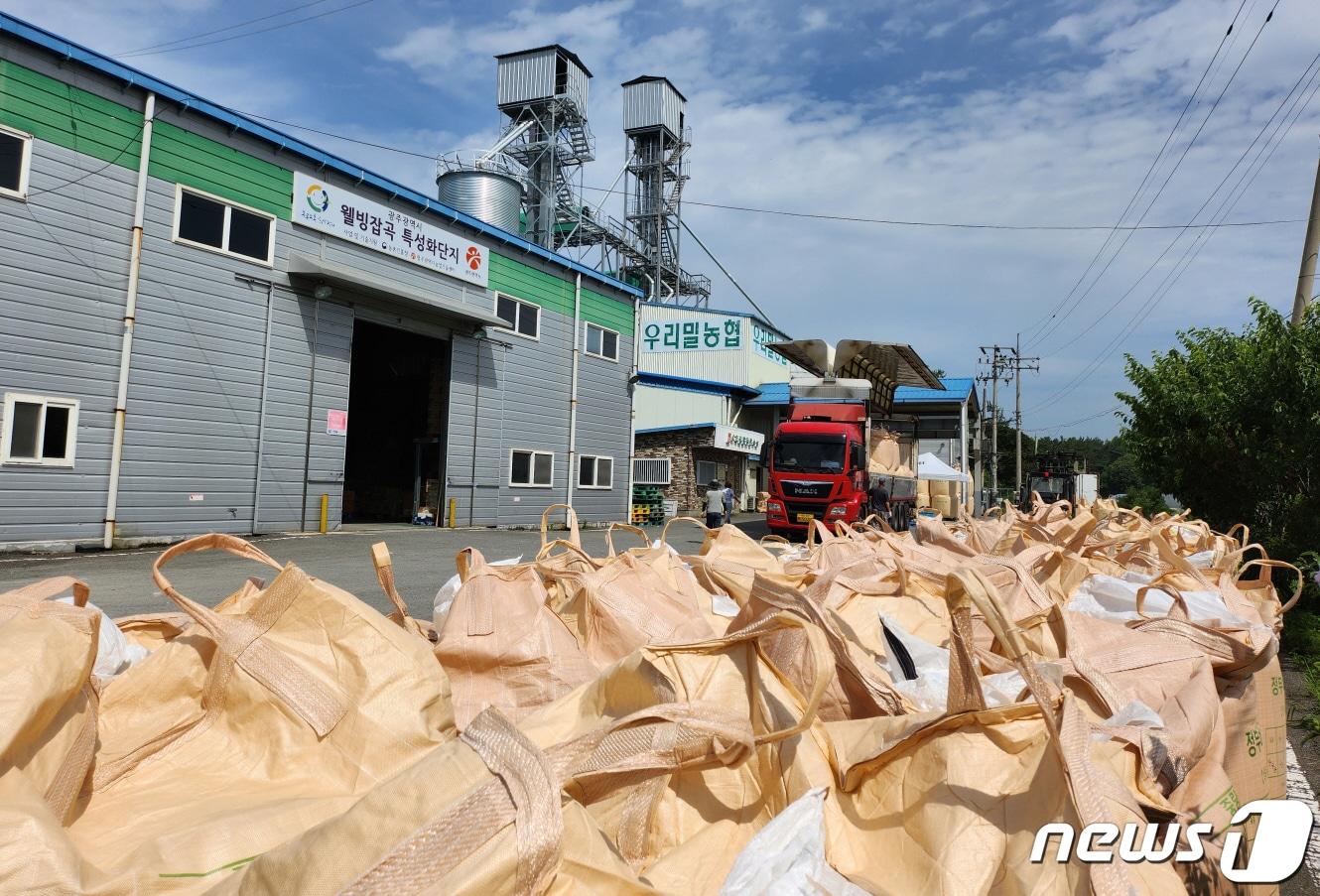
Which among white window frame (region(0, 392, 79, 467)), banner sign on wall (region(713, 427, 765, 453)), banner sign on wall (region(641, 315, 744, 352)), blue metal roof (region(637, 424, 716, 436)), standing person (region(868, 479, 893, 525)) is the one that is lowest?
standing person (region(868, 479, 893, 525))

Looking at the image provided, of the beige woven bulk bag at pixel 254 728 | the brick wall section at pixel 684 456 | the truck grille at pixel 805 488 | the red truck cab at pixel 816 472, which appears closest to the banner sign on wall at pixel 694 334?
the brick wall section at pixel 684 456

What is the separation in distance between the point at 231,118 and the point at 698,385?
70.9ft

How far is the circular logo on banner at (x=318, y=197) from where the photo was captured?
14953 millimetres

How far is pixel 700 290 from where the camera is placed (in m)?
44.8

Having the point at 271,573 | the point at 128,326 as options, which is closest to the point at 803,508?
the point at 128,326

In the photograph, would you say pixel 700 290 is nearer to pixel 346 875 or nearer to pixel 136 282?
pixel 136 282

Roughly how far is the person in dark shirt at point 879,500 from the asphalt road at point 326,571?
17.1ft

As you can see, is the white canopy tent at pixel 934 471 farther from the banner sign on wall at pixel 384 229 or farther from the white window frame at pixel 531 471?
the banner sign on wall at pixel 384 229

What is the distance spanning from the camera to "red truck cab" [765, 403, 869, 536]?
17.7 metres

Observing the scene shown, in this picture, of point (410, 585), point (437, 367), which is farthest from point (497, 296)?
point (410, 585)

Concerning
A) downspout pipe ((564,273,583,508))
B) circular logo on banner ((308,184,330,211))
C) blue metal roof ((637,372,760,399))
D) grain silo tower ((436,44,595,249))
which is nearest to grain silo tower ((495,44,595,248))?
grain silo tower ((436,44,595,249))

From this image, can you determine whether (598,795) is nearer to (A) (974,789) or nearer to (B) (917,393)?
(A) (974,789)

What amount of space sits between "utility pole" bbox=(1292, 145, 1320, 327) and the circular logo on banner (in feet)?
55.0

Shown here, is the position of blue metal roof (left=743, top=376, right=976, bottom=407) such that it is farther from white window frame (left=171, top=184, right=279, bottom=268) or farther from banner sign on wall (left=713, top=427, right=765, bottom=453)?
white window frame (left=171, top=184, right=279, bottom=268)
